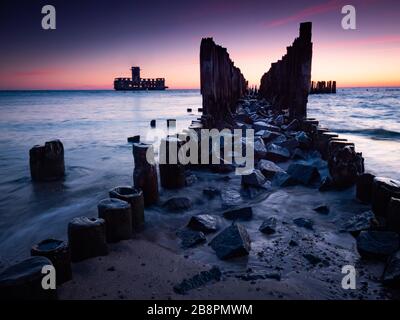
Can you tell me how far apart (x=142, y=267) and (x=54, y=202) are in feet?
8.41

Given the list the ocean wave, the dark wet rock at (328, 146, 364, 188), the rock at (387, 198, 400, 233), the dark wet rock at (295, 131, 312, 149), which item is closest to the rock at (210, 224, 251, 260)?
the rock at (387, 198, 400, 233)

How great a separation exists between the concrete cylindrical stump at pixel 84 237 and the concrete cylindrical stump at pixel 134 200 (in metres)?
0.60

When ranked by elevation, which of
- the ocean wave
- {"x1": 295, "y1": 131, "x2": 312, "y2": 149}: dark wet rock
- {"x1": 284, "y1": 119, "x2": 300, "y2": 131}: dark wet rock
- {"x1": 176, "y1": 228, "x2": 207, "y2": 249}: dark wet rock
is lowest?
{"x1": 176, "y1": 228, "x2": 207, "y2": 249}: dark wet rock

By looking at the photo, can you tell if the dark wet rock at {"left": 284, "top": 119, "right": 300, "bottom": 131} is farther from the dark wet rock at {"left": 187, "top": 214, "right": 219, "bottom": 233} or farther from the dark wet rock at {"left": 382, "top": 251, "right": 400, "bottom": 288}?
the dark wet rock at {"left": 382, "top": 251, "right": 400, "bottom": 288}

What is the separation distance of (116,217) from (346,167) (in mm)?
3530

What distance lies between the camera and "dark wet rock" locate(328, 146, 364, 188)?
182 inches

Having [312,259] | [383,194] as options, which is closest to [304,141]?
[383,194]

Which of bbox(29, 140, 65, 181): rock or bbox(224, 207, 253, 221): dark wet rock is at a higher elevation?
bbox(29, 140, 65, 181): rock

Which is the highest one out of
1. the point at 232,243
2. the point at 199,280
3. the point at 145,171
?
the point at 145,171

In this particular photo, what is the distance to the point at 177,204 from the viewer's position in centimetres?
405

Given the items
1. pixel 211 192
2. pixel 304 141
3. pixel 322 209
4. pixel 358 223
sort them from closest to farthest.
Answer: pixel 358 223, pixel 322 209, pixel 211 192, pixel 304 141

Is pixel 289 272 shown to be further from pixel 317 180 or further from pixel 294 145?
pixel 294 145

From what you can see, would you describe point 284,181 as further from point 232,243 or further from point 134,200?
point 134,200

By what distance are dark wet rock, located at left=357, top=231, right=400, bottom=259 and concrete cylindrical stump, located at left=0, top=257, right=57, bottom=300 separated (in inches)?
105
